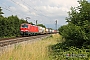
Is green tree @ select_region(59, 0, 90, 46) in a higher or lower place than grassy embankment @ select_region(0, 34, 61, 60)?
higher

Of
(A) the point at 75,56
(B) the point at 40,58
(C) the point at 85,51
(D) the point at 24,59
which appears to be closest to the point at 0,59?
(D) the point at 24,59

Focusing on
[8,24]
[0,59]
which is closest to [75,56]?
[0,59]

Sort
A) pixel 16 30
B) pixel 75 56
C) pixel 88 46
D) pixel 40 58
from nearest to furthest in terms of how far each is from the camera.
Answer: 1. pixel 75 56
2. pixel 40 58
3. pixel 88 46
4. pixel 16 30

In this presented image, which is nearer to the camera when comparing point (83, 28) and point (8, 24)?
point (83, 28)

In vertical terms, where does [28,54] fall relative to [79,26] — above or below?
below

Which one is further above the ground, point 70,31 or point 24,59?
point 70,31

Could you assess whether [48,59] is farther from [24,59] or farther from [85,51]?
[85,51]

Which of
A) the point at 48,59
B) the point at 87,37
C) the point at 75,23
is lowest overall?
the point at 48,59

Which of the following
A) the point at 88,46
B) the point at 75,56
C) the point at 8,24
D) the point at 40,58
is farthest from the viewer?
the point at 8,24

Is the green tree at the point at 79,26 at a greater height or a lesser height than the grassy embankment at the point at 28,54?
greater

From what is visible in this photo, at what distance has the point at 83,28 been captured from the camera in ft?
39.7

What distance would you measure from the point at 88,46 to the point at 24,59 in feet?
12.9

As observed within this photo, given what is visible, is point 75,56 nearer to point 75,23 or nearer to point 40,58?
point 40,58

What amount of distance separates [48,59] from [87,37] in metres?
3.00
